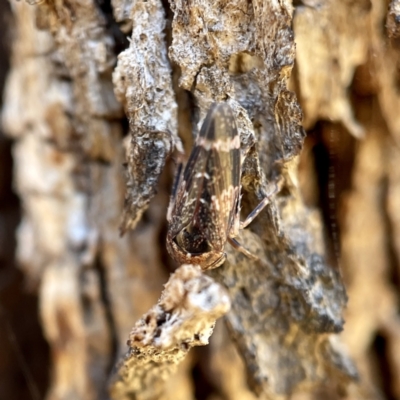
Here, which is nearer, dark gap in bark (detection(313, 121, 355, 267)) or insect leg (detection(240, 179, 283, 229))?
insect leg (detection(240, 179, 283, 229))

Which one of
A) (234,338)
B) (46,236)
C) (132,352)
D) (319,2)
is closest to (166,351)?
(132,352)

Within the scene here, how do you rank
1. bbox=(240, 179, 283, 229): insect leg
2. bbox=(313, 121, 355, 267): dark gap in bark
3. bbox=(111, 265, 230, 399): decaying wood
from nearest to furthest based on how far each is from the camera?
1. bbox=(111, 265, 230, 399): decaying wood
2. bbox=(240, 179, 283, 229): insect leg
3. bbox=(313, 121, 355, 267): dark gap in bark

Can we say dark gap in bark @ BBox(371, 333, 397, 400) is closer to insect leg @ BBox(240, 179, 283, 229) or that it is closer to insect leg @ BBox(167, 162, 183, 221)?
insect leg @ BBox(240, 179, 283, 229)

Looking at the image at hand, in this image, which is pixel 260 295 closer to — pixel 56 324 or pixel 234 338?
pixel 234 338

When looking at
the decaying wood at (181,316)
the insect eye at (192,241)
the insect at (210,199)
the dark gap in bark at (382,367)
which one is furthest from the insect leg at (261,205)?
the dark gap in bark at (382,367)

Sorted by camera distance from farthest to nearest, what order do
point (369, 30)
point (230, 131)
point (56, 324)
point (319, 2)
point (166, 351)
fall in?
point (56, 324) → point (369, 30) → point (319, 2) → point (230, 131) → point (166, 351)

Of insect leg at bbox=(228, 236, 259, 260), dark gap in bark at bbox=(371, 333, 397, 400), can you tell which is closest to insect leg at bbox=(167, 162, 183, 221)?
insect leg at bbox=(228, 236, 259, 260)

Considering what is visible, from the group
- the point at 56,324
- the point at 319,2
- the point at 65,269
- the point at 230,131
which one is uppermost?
the point at 319,2
